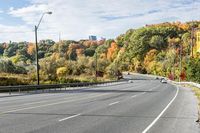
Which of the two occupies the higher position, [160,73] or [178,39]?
[178,39]

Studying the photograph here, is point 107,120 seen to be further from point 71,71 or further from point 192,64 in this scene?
point 71,71

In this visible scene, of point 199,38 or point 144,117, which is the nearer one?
point 144,117

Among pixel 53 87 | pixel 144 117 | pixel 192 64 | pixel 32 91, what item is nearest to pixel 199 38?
pixel 192 64

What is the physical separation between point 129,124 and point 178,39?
17453 centimetres

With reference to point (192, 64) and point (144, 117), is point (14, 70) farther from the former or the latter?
point (144, 117)

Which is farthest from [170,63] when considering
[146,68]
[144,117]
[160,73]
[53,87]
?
[144,117]

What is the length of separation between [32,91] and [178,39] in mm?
150654

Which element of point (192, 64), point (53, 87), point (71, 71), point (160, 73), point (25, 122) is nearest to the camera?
point (25, 122)

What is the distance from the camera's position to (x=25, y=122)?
1434 centimetres

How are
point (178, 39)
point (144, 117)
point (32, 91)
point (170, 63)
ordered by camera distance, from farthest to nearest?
1. point (178, 39)
2. point (170, 63)
3. point (32, 91)
4. point (144, 117)

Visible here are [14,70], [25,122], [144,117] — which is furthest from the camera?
[14,70]

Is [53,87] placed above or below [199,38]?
below

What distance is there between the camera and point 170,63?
153250 millimetres

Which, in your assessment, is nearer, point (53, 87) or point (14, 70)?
point (53, 87)
